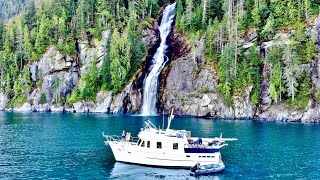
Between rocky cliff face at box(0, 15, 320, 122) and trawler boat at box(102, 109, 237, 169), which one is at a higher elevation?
rocky cliff face at box(0, 15, 320, 122)

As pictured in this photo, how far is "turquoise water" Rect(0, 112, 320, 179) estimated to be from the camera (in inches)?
1791

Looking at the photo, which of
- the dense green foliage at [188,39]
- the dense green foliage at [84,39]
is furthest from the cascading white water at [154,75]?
the dense green foliage at [84,39]

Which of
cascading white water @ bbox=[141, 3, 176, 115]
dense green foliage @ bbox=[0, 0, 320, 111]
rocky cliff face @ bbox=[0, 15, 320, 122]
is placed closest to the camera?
dense green foliage @ bbox=[0, 0, 320, 111]

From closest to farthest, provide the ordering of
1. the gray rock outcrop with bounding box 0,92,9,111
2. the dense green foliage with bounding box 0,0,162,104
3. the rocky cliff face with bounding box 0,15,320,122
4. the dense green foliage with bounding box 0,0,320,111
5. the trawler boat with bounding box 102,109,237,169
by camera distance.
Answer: the trawler boat with bounding box 102,109,237,169 < the dense green foliage with bounding box 0,0,320,111 < the rocky cliff face with bounding box 0,15,320,122 < the dense green foliage with bounding box 0,0,162,104 < the gray rock outcrop with bounding box 0,92,9,111

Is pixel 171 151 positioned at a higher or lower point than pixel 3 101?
lower

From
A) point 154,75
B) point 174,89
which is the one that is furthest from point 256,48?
point 154,75

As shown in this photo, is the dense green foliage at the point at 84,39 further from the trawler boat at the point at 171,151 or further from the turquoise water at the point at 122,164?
the trawler boat at the point at 171,151

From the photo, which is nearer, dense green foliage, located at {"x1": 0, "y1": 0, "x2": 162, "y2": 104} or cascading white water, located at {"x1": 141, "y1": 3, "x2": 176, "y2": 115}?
cascading white water, located at {"x1": 141, "y1": 3, "x2": 176, "y2": 115}

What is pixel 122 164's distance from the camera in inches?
1981

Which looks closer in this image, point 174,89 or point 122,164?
point 122,164

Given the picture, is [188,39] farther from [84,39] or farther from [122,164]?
[122,164]

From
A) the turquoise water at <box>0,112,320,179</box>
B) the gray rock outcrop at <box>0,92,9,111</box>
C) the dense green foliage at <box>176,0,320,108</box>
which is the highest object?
the dense green foliage at <box>176,0,320,108</box>

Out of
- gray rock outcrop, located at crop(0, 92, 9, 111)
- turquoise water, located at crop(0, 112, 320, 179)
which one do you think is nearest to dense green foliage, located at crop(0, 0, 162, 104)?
gray rock outcrop, located at crop(0, 92, 9, 111)

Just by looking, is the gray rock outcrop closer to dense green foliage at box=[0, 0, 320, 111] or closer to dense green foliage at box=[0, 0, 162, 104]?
dense green foliage at box=[0, 0, 162, 104]
